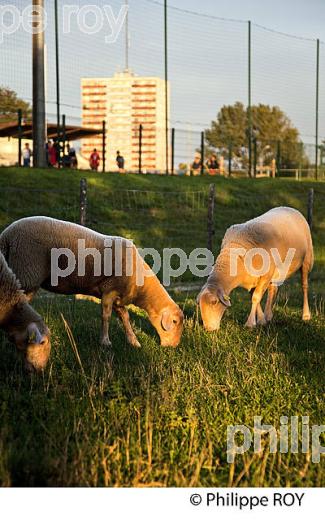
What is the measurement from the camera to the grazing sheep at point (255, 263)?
396 inches

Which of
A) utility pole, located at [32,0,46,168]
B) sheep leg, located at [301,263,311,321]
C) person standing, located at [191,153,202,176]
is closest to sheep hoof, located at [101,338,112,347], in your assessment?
sheep leg, located at [301,263,311,321]

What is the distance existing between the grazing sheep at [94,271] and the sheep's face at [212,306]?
0.44 meters

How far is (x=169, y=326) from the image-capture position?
29.5 ft

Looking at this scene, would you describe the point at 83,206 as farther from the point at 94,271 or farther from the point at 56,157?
the point at 56,157

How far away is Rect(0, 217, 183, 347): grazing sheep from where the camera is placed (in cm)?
883

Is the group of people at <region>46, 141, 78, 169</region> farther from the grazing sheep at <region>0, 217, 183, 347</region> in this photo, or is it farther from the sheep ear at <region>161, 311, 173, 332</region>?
the sheep ear at <region>161, 311, 173, 332</region>

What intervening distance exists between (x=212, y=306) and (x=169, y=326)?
938 mm

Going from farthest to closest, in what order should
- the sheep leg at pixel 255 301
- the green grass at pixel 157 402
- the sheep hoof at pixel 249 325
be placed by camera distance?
the sheep leg at pixel 255 301 < the sheep hoof at pixel 249 325 < the green grass at pixel 157 402

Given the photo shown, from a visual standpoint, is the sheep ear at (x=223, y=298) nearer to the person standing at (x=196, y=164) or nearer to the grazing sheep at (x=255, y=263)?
the grazing sheep at (x=255, y=263)

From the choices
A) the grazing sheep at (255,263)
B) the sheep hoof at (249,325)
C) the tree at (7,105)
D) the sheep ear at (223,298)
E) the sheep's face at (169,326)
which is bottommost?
the sheep hoof at (249,325)

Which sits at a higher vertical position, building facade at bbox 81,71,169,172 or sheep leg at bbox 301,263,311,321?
building facade at bbox 81,71,169,172

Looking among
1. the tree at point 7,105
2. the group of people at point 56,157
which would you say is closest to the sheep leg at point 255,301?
the tree at point 7,105

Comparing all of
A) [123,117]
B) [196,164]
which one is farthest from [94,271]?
[123,117]

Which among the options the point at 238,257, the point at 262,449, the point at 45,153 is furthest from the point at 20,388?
the point at 45,153
